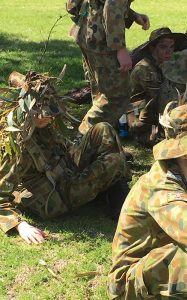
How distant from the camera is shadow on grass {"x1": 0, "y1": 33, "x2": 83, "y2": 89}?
853 centimetres

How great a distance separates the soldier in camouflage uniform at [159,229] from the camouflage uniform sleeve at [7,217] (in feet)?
4.11

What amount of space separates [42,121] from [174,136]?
61.0 inches

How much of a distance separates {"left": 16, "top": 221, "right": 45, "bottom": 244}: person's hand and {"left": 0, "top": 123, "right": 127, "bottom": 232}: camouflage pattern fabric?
13cm

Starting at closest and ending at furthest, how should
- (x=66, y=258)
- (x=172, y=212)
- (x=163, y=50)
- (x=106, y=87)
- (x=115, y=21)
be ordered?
(x=172, y=212), (x=66, y=258), (x=115, y=21), (x=106, y=87), (x=163, y=50)

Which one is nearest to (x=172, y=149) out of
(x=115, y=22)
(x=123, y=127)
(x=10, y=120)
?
(x=10, y=120)

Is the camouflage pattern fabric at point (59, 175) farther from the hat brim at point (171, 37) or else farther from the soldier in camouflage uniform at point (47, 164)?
the hat brim at point (171, 37)

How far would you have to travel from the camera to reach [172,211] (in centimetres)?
270

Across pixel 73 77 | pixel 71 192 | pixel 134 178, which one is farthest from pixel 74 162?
pixel 73 77

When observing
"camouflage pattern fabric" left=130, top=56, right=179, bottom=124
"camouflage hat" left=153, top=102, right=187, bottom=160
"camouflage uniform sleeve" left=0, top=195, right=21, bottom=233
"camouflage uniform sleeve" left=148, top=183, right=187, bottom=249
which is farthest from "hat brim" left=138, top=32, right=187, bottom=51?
"camouflage uniform sleeve" left=148, top=183, right=187, bottom=249

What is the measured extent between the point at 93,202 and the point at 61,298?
1.28m

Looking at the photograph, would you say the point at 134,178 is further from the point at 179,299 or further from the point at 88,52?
the point at 179,299

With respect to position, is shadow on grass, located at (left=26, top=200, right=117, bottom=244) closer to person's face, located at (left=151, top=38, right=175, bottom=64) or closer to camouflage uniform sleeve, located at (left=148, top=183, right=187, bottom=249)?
camouflage uniform sleeve, located at (left=148, top=183, right=187, bottom=249)

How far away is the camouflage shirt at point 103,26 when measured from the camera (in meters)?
4.82

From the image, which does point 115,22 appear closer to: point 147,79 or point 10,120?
point 147,79
